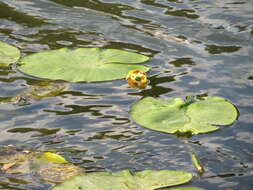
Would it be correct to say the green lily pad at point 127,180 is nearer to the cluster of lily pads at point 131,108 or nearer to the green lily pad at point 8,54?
the cluster of lily pads at point 131,108

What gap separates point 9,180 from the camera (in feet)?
8.36

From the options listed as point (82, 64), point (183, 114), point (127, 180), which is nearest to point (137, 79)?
point (82, 64)

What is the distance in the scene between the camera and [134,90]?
11.6 feet

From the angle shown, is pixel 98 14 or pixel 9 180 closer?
pixel 9 180

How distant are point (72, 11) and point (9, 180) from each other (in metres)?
2.68

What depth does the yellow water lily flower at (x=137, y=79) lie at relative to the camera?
140 inches

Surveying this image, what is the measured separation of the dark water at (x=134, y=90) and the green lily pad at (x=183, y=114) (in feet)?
0.17

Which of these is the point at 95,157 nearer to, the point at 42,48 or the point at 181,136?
the point at 181,136

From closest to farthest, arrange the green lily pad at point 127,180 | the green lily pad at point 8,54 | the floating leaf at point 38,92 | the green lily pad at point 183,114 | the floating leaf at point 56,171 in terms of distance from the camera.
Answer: the green lily pad at point 127,180 < the floating leaf at point 56,171 < the green lily pad at point 183,114 < the floating leaf at point 38,92 < the green lily pad at point 8,54

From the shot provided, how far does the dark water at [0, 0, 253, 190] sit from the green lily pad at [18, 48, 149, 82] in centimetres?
7

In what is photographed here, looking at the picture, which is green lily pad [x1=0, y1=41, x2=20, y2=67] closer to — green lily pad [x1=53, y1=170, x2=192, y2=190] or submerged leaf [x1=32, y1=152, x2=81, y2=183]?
submerged leaf [x1=32, y1=152, x2=81, y2=183]

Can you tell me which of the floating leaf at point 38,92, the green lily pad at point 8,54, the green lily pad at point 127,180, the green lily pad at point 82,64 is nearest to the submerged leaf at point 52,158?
the green lily pad at point 127,180

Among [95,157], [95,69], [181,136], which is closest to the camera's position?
[95,157]

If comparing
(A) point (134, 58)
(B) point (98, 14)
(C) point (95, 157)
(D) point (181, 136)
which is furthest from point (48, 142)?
(B) point (98, 14)
